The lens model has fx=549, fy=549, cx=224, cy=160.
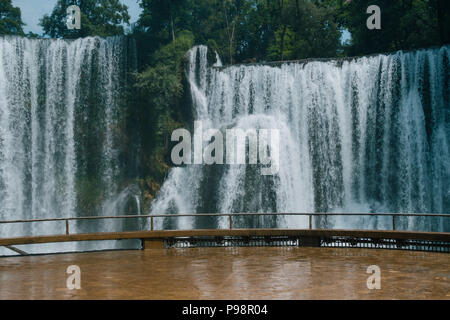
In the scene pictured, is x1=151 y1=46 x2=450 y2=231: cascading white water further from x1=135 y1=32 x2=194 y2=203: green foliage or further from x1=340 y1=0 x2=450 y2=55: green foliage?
x1=340 y1=0 x2=450 y2=55: green foliage

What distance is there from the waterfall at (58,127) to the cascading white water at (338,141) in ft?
16.8

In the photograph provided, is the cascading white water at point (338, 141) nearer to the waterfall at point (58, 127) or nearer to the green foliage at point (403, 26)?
the waterfall at point (58, 127)

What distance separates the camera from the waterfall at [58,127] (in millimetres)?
34000

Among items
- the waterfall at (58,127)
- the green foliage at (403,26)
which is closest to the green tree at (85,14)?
the waterfall at (58,127)

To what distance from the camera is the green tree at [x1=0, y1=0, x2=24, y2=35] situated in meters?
55.0

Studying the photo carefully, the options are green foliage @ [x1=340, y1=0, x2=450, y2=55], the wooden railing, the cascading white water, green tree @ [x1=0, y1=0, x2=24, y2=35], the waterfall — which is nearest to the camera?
the wooden railing

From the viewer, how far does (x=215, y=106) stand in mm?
34844

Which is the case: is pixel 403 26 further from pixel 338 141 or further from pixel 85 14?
pixel 85 14

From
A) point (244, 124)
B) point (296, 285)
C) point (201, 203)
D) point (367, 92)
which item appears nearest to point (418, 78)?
point (367, 92)

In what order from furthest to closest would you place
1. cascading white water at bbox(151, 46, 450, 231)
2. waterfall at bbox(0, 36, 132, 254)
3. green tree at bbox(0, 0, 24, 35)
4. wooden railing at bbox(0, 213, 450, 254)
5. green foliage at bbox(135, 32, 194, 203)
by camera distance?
green tree at bbox(0, 0, 24, 35), green foliage at bbox(135, 32, 194, 203), waterfall at bbox(0, 36, 132, 254), cascading white water at bbox(151, 46, 450, 231), wooden railing at bbox(0, 213, 450, 254)

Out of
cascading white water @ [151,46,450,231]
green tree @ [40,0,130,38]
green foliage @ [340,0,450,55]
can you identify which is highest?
green tree @ [40,0,130,38]

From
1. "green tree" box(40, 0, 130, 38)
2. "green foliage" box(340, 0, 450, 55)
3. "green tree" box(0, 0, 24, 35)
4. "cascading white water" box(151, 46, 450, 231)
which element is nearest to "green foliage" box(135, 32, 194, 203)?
"cascading white water" box(151, 46, 450, 231)

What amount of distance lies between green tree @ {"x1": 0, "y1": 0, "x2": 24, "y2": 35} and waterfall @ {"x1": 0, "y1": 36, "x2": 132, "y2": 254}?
21.4 metres

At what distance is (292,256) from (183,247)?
11.9 ft
